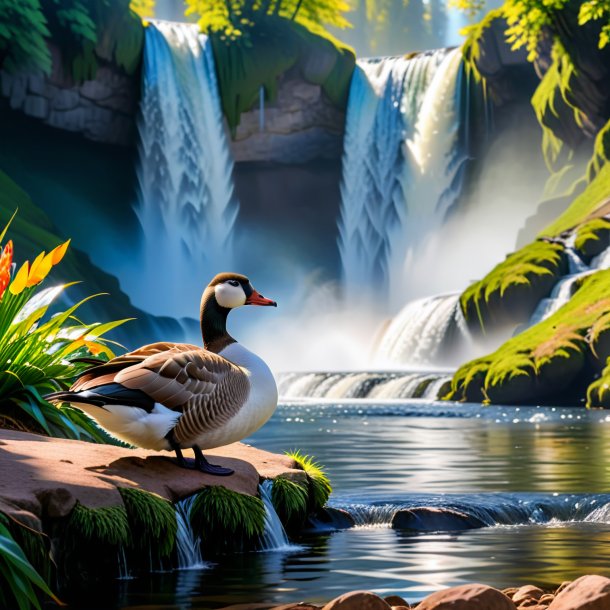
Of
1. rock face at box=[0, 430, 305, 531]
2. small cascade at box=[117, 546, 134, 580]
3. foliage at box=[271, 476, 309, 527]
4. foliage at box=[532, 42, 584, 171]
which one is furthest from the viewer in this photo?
foliage at box=[532, 42, 584, 171]

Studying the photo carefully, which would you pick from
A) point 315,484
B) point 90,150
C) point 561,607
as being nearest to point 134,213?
point 90,150

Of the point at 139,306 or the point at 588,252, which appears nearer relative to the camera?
the point at 588,252

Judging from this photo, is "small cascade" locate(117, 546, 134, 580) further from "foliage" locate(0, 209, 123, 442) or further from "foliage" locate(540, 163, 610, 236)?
"foliage" locate(540, 163, 610, 236)

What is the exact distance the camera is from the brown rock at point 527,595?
6016 millimetres

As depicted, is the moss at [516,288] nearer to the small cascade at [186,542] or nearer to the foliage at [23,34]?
the foliage at [23,34]

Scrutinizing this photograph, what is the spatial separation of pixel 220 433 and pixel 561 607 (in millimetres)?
3241

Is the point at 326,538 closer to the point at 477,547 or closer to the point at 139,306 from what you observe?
the point at 477,547

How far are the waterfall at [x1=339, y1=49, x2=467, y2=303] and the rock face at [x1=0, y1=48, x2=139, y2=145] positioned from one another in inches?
357

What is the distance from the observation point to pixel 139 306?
173 feet

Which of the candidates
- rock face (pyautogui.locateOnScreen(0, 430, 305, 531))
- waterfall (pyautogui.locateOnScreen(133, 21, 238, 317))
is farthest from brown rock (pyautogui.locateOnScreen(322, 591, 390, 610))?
waterfall (pyautogui.locateOnScreen(133, 21, 238, 317))

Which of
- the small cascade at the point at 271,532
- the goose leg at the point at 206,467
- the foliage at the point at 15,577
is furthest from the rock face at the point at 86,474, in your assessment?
the foliage at the point at 15,577

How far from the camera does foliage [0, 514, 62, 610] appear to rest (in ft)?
18.9

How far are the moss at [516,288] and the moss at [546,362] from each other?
3.64 m

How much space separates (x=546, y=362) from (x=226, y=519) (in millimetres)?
20836
